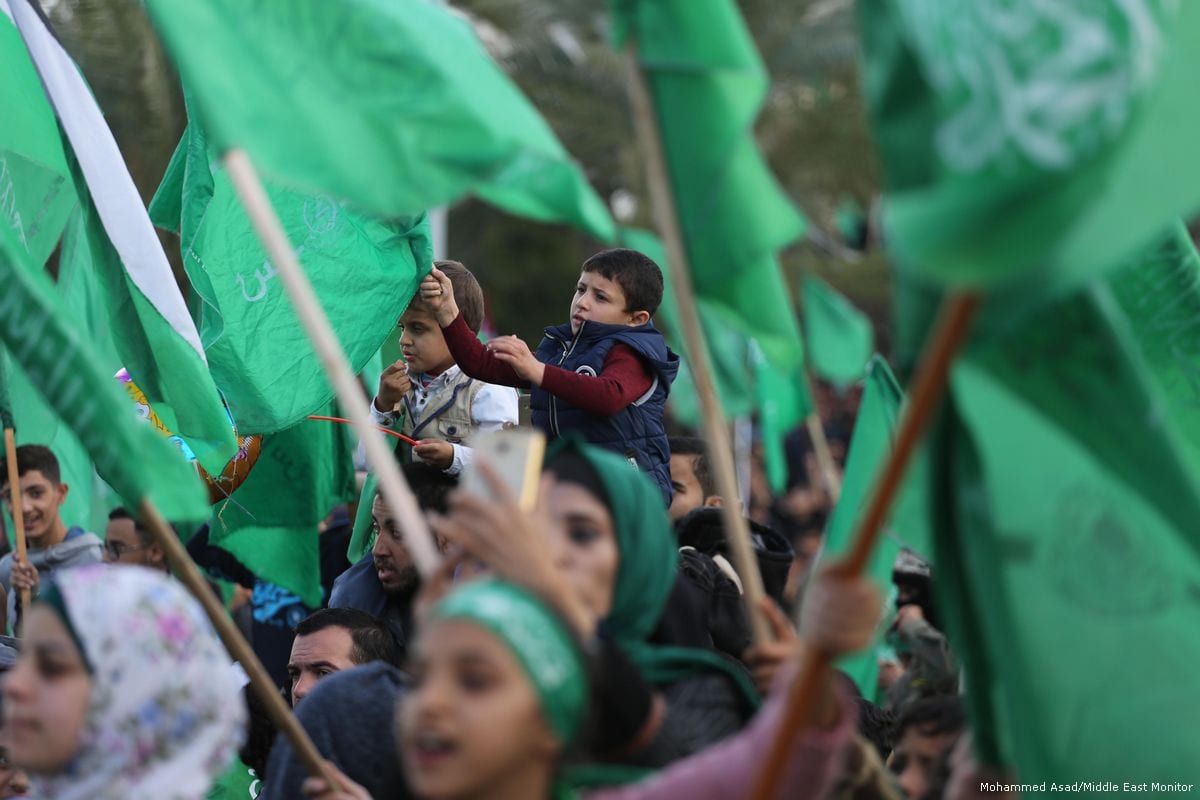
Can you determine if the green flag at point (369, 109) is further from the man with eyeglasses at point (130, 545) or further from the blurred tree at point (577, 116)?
the blurred tree at point (577, 116)

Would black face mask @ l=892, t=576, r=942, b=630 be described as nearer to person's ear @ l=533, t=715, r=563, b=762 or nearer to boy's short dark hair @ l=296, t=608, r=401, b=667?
boy's short dark hair @ l=296, t=608, r=401, b=667

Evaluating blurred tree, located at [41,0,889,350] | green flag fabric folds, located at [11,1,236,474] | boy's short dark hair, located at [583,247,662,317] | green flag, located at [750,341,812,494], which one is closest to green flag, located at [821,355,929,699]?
boy's short dark hair, located at [583,247,662,317]

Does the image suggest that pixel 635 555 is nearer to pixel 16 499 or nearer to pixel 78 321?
pixel 78 321

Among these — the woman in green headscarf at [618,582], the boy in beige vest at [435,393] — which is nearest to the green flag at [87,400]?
the woman in green headscarf at [618,582]

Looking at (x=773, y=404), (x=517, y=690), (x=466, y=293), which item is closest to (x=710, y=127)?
(x=517, y=690)

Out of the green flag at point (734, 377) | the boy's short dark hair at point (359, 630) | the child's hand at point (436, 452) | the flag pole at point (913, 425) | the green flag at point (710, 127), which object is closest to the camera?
the flag pole at point (913, 425)

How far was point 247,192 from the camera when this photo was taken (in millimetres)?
3428

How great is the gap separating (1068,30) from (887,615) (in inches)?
131

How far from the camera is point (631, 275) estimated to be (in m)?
6.08

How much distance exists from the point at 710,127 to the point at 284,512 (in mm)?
3565

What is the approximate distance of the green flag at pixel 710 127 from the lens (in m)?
3.55

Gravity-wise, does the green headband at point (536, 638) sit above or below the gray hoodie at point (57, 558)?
above

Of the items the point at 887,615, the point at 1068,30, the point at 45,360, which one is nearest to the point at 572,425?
the point at 887,615

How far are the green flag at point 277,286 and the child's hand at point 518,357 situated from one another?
22.3 inches
